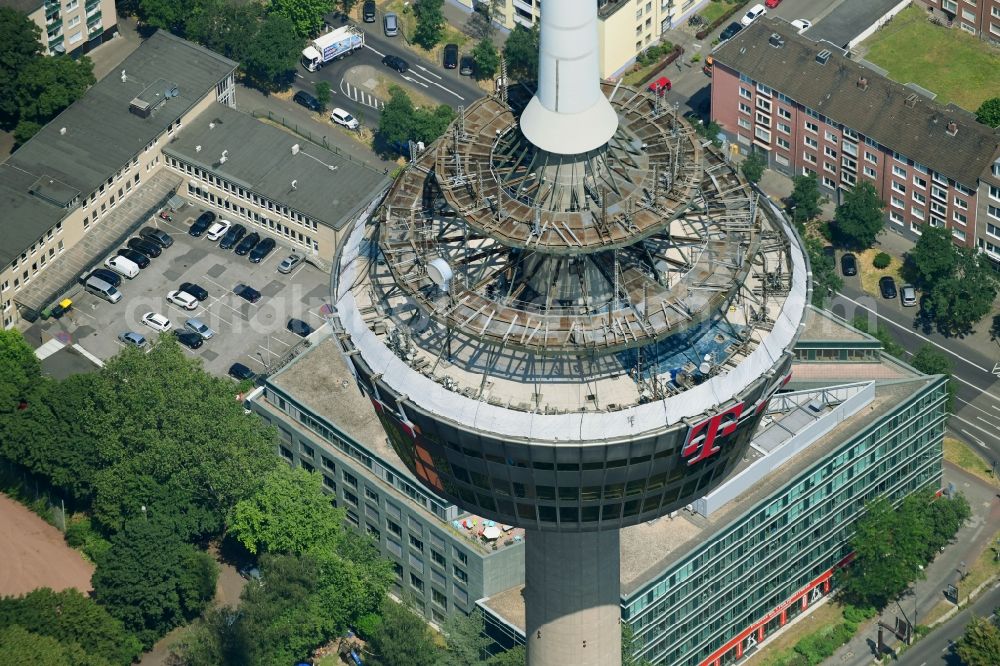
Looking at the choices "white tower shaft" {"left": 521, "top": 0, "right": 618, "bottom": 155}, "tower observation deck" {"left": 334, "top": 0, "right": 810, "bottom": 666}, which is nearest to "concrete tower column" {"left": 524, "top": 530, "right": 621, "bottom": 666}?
"tower observation deck" {"left": 334, "top": 0, "right": 810, "bottom": 666}

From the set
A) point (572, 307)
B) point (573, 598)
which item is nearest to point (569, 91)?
point (572, 307)

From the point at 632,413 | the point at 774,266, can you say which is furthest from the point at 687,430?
the point at 774,266

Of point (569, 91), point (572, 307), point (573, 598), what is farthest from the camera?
point (573, 598)

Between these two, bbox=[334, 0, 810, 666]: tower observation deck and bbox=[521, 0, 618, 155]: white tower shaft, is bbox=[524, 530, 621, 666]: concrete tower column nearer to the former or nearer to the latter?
bbox=[334, 0, 810, 666]: tower observation deck

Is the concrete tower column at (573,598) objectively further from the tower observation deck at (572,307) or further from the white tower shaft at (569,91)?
the white tower shaft at (569,91)

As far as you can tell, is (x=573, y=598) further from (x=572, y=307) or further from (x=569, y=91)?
(x=569, y=91)

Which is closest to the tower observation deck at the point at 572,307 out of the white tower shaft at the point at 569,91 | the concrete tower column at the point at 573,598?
the white tower shaft at the point at 569,91
